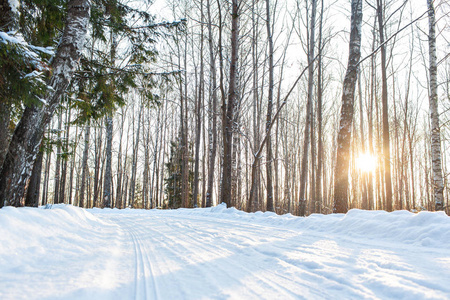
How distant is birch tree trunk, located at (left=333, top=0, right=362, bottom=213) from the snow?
328 centimetres

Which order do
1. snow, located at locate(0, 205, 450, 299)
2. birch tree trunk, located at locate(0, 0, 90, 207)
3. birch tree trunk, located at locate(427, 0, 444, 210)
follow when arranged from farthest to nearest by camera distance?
1. birch tree trunk, located at locate(427, 0, 444, 210)
2. birch tree trunk, located at locate(0, 0, 90, 207)
3. snow, located at locate(0, 205, 450, 299)

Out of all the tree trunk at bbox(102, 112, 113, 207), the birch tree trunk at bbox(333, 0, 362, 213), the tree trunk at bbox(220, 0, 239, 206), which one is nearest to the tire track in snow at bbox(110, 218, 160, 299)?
the birch tree trunk at bbox(333, 0, 362, 213)

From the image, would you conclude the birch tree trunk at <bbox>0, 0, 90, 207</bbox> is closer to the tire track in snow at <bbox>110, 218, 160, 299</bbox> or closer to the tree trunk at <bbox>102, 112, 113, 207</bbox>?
the tire track in snow at <bbox>110, 218, 160, 299</bbox>

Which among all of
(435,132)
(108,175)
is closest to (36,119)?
(108,175)

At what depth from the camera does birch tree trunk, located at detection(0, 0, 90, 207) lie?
427cm

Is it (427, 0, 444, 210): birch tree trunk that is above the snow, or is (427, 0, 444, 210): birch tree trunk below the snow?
above

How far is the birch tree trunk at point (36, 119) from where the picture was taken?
4.27 meters

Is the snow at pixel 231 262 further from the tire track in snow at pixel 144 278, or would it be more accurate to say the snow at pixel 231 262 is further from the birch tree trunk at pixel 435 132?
the birch tree trunk at pixel 435 132

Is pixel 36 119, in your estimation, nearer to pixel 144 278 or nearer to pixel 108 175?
pixel 144 278

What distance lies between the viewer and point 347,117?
694 centimetres

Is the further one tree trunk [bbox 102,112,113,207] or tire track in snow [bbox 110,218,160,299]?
tree trunk [bbox 102,112,113,207]

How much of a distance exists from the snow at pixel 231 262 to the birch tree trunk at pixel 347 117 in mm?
3282

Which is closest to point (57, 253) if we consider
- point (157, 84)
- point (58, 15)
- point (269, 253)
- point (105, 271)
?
point (105, 271)

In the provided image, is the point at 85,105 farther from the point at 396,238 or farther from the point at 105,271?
the point at 396,238
